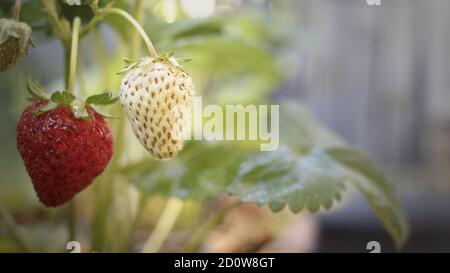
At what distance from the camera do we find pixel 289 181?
0.54 meters

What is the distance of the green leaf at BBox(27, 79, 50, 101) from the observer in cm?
45

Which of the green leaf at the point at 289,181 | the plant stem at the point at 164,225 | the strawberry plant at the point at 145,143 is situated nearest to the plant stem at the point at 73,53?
the strawberry plant at the point at 145,143

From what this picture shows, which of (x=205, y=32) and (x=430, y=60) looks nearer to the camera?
(x=205, y=32)

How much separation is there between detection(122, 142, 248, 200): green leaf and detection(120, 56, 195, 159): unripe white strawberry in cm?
17

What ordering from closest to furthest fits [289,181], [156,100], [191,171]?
[156,100] → [289,181] → [191,171]

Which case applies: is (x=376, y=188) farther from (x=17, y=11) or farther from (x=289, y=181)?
(x=17, y=11)

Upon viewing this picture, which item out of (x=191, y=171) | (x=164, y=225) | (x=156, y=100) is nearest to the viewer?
(x=156, y=100)

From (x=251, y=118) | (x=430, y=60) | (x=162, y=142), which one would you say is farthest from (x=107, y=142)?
(x=430, y=60)

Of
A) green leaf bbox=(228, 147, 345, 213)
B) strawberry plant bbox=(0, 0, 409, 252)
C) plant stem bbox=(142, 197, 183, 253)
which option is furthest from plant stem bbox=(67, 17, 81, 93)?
plant stem bbox=(142, 197, 183, 253)

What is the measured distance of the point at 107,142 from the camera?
17.9 inches

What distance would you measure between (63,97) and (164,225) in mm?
441

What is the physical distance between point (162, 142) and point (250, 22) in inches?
28.7

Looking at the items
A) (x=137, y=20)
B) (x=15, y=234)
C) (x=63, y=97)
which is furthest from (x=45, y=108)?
(x=15, y=234)

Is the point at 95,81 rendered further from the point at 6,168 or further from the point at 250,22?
the point at 250,22
